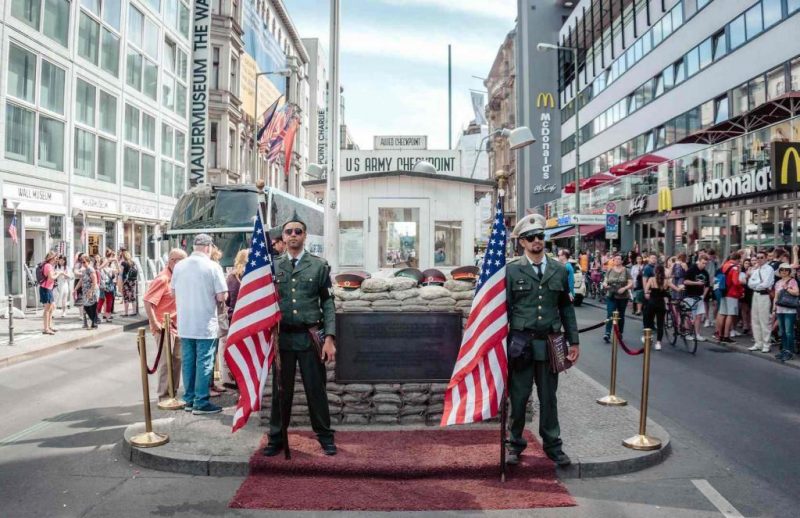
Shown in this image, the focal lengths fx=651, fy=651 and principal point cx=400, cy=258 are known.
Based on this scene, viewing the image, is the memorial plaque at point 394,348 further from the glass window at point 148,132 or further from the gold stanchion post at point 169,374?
the glass window at point 148,132

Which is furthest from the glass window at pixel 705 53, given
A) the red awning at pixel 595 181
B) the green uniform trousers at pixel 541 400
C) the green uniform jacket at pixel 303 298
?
the green uniform jacket at pixel 303 298

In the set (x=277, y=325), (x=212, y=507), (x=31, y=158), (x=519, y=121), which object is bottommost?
(x=212, y=507)

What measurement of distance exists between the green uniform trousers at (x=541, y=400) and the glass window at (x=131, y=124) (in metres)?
25.5

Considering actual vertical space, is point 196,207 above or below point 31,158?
below

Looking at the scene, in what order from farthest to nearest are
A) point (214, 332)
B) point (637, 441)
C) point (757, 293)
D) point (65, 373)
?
1. point (757, 293)
2. point (65, 373)
3. point (214, 332)
4. point (637, 441)

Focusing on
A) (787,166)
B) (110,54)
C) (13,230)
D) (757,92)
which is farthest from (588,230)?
(13,230)

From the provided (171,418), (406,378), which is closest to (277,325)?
(406,378)

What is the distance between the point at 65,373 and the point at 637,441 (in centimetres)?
863

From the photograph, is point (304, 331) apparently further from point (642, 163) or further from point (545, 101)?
point (545, 101)

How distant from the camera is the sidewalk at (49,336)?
1154cm

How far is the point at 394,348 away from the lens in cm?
656

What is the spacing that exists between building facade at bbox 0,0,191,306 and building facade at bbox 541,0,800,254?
1923cm

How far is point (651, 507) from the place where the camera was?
476 centimetres

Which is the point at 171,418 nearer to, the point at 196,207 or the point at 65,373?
the point at 65,373
